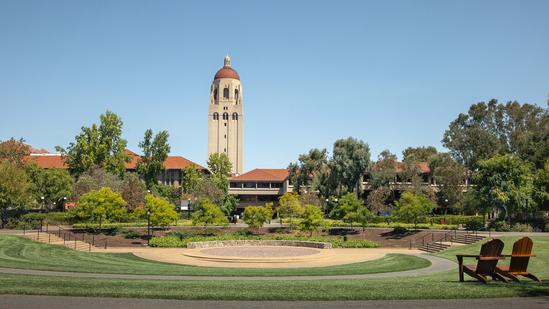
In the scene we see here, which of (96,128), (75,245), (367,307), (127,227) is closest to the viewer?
(367,307)

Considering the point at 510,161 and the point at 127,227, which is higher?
the point at 510,161

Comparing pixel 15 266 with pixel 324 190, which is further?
pixel 324 190

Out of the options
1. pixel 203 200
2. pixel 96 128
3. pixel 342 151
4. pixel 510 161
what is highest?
pixel 96 128

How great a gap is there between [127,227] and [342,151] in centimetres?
3165

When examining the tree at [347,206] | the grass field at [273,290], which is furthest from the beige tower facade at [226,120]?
the grass field at [273,290]

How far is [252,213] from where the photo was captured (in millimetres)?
40094

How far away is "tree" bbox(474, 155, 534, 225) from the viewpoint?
1432 inches

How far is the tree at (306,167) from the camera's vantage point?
207 feet

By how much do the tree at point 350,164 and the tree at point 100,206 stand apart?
3048cm

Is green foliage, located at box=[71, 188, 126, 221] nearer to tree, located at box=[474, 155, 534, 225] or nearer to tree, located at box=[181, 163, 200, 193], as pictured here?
tree, located at box=[181, 163, 200, 193]

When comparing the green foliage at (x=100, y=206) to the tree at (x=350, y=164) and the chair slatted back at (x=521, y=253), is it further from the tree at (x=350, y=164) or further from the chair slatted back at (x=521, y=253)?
the chair slatted back at (x=521, y=253)

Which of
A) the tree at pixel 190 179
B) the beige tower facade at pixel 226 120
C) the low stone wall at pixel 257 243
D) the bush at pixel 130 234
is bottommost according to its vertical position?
the low stone wall at pixel 257 243

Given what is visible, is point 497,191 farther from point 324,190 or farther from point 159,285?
point 159,285

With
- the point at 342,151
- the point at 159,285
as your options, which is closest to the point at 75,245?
the point at 159,285
